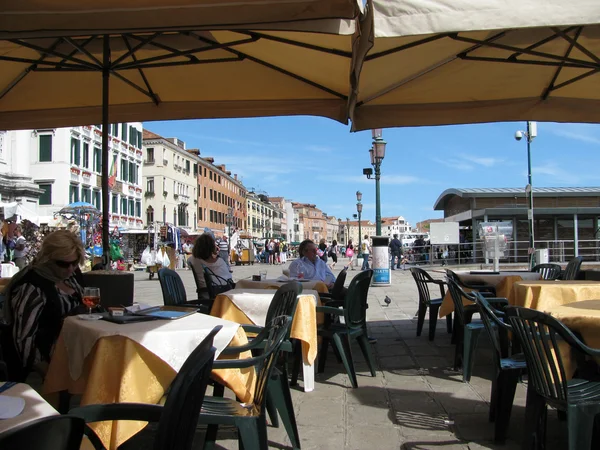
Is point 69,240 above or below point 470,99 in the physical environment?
below

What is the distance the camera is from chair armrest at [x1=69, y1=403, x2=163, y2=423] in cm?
193

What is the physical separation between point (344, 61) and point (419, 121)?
1382 millimetres

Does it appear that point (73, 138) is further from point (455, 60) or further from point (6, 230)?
point (455, 60)

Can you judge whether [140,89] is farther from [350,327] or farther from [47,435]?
[47,435]

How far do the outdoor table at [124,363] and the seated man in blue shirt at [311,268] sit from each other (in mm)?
3920

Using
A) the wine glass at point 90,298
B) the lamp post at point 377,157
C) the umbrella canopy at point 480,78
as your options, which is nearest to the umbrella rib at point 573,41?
the umbrella canopy at point 480,78

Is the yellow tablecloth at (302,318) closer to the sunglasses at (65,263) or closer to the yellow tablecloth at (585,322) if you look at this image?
the sunglasses at (65,263)

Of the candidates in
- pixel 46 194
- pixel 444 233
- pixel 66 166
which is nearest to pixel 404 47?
pixel 444 233

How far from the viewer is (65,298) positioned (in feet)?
11.6

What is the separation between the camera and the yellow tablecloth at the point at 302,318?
4316mm

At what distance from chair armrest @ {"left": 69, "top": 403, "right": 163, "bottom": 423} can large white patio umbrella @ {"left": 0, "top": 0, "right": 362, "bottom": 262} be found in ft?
6.73

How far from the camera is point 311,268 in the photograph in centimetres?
694

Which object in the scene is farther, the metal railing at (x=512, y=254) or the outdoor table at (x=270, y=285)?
the metal railing at (x=512, y=254)

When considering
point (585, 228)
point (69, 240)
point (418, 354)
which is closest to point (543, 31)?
point (418, 354)
